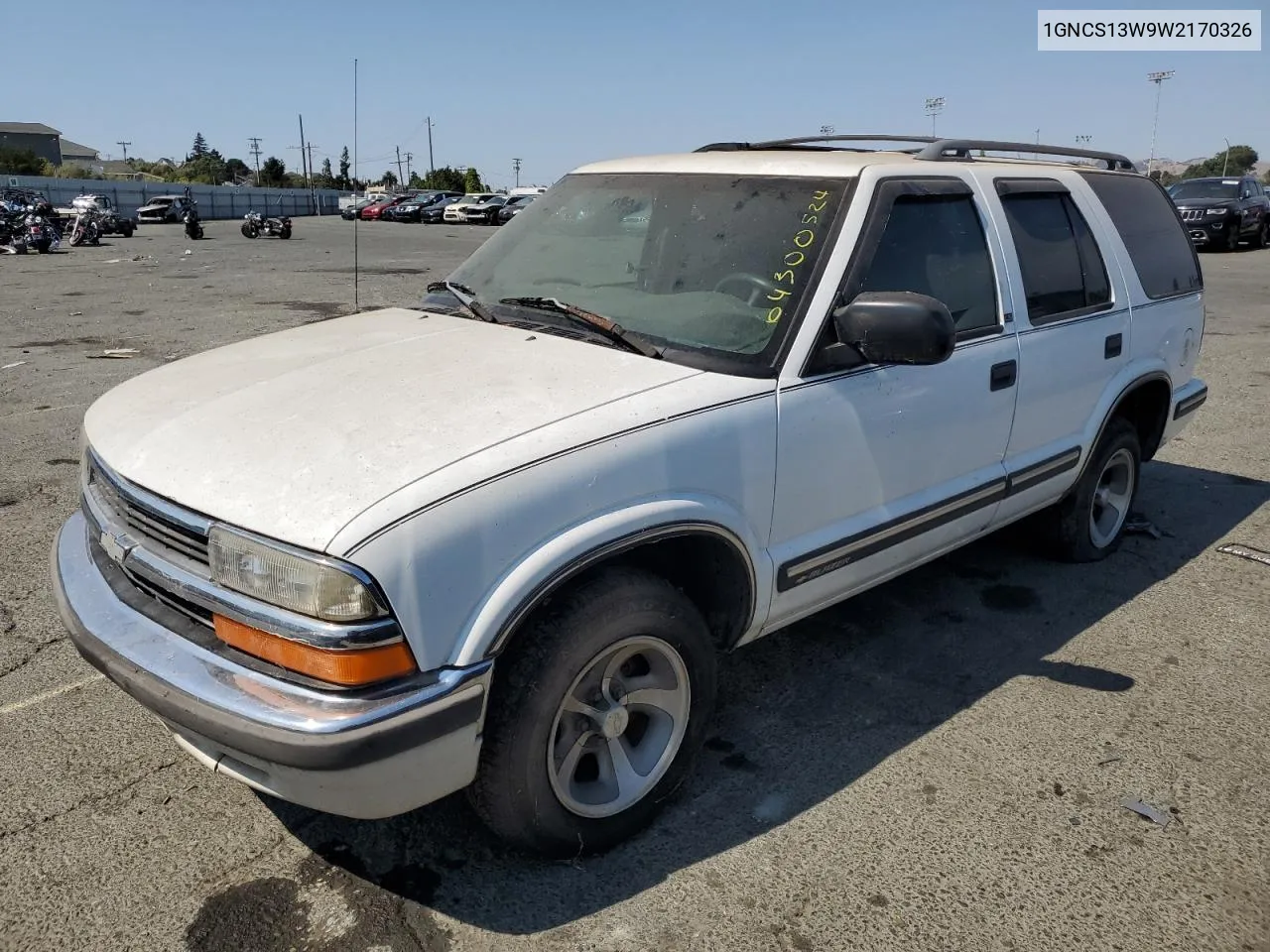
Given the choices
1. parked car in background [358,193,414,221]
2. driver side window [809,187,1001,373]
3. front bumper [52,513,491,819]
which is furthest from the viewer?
parked car in background [358,193,414,221]

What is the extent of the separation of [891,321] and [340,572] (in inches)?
65.9

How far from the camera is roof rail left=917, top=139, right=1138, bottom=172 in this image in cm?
376

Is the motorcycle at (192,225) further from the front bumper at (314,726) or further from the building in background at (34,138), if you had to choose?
the building in background at (34,138)

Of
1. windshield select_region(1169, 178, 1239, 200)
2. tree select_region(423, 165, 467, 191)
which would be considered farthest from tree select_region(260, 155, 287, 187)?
windshield select_region(1169, 178, 1239, 200)

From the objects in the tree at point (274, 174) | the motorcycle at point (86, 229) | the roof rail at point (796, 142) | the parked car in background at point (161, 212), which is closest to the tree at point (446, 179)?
the tree at point (274, 174)

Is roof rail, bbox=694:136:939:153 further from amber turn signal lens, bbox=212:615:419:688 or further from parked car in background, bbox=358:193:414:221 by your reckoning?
parked car in background, bbox=358:193:414:221

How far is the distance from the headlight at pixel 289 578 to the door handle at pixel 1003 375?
245 cm

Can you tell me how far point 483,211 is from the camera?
147ft

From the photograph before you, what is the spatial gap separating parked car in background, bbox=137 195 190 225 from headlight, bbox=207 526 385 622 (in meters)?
46.7

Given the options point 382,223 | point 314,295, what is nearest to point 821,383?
point 314,295

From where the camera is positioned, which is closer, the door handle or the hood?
the hood

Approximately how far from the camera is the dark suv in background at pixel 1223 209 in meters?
23.3

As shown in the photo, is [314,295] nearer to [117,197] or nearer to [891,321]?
[891,321]

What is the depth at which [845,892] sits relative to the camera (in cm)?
256
